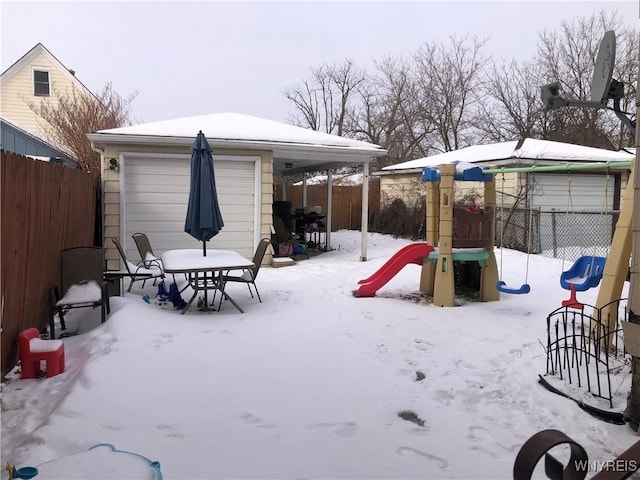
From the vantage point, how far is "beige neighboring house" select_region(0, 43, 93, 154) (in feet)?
65.2

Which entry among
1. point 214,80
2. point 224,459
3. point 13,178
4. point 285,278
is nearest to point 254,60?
point 214,80

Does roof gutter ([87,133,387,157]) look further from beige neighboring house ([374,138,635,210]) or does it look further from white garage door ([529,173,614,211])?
white garage door ([529,173,614,211])

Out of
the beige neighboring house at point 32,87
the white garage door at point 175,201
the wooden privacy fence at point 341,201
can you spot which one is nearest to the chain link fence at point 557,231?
the white garage door at point 175,201

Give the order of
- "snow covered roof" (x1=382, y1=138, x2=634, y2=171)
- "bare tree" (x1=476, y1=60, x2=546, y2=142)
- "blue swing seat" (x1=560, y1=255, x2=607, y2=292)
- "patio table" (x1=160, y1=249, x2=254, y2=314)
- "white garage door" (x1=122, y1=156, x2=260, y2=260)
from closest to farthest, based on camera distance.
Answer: "blue swing seat" (x1=560, y1=255, x2=607, y2=292) < "patio table" (x1=160, y1=249, x2=254, y2=314) < "white garage door" (x1=122, y1=156, x2=260, y2=260) < "snow covered roof" (x1=382, y1=138, x2=634, y2=171) < "bare tree" (x1=476, y1=60, x2=546, y2=142)

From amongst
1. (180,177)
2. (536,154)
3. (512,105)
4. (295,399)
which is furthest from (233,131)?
(512,105)

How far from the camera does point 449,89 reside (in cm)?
2833

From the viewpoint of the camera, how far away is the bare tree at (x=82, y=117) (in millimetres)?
15648

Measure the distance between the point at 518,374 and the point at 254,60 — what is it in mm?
29859

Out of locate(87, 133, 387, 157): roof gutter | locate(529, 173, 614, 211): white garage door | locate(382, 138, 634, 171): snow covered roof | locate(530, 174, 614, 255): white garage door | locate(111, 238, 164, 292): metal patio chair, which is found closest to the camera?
locate(111, 238, 164, 292): metal patio chair

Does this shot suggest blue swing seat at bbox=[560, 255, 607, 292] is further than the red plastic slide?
No

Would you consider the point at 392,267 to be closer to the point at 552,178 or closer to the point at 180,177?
the point at 180,177

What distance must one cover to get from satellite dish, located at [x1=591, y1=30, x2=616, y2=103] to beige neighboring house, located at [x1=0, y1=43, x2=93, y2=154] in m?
20.0

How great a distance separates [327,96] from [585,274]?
29.0 m

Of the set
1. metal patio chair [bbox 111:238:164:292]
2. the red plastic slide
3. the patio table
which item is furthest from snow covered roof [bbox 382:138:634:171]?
the patio table
